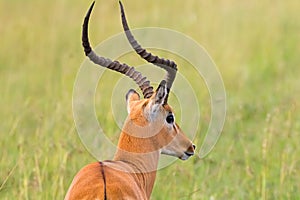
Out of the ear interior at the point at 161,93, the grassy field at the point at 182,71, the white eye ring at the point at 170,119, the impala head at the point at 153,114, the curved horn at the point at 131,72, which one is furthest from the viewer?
the grassy field at the point at 182,71

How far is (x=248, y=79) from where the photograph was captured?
9625 mm

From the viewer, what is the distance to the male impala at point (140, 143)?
3866 mm

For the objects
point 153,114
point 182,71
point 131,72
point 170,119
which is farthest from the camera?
point 182,71

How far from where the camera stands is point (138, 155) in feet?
14.4

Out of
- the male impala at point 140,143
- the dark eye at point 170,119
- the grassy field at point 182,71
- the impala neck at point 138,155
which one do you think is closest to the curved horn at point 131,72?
the male impala at point 140,143

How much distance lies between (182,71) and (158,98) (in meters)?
5.70

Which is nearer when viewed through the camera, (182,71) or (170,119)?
(170,119)

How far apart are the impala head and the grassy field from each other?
0.80m

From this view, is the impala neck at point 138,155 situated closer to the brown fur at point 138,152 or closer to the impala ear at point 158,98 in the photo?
the brown fur at point 138,152

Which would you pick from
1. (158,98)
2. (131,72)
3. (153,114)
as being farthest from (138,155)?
(131,72)

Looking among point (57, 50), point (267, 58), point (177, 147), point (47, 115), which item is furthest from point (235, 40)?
point (177, 147)

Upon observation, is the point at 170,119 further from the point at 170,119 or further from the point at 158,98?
the point at 158,98

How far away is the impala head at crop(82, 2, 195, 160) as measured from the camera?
4320mm

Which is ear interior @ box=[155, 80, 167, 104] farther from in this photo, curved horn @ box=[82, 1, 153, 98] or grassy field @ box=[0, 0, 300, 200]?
grassy field @ box=[0, 0, 300, 200]
